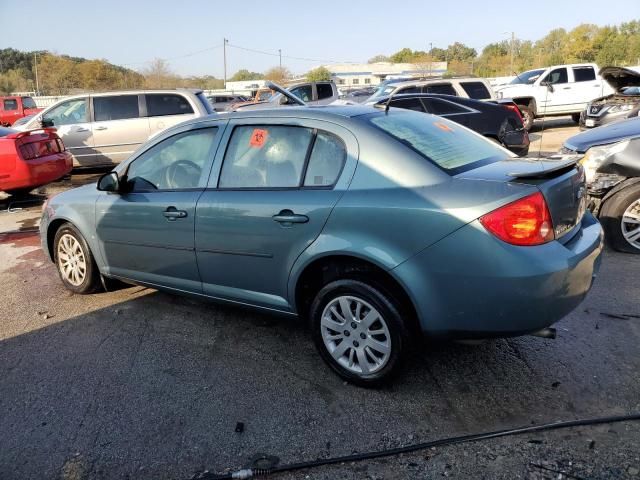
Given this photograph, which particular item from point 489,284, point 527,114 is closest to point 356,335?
point 489,284

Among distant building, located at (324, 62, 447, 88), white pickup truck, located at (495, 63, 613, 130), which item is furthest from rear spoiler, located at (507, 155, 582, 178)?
distant building, located at (324, 62, 447, 88)

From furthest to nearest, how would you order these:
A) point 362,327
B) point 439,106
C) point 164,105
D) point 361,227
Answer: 1. point 164,105
2. point 439,106
3. point 362,327
4. point 361,227

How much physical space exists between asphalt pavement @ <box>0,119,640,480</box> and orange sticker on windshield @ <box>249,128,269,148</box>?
1.41 metres

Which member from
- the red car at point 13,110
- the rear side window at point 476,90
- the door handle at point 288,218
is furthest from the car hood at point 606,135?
the red car at point 13,110

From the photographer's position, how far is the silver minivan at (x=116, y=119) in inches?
434

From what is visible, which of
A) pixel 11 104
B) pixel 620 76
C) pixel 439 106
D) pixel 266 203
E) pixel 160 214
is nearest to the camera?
pixel 266 203

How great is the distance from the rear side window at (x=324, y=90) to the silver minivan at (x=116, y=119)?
715 centimetres

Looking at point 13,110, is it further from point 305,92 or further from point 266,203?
point 266,203

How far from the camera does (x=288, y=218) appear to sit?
123 inches

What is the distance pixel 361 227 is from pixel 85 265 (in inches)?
115

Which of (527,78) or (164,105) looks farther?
(527,78)

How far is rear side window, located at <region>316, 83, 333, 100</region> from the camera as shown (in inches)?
692

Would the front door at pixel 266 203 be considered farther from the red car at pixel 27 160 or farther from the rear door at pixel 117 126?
the rear door at pixel 117 126

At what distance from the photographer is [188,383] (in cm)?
329
